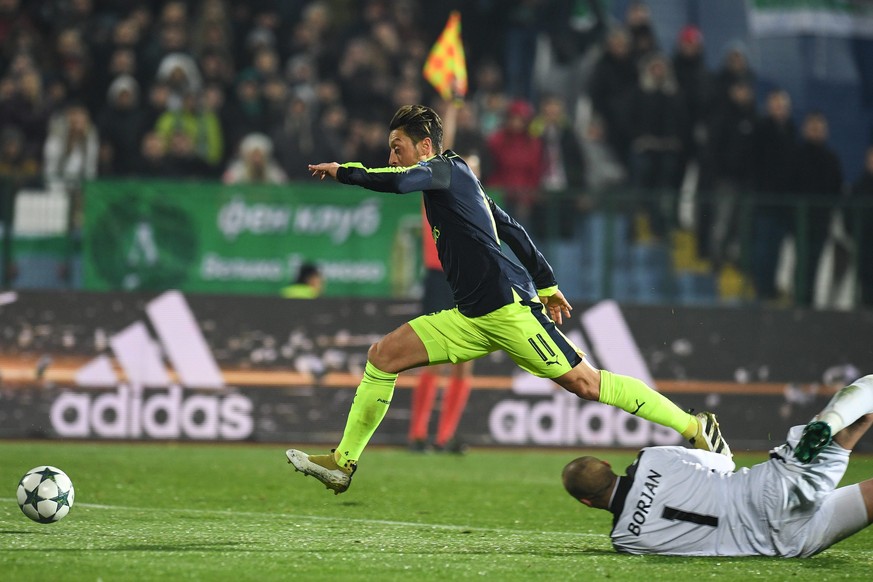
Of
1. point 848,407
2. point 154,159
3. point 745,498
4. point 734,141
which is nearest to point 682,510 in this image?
point 745,498

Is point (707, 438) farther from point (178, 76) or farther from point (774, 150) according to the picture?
point (178, 76)

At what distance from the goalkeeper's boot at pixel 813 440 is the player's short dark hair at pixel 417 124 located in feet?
8.53

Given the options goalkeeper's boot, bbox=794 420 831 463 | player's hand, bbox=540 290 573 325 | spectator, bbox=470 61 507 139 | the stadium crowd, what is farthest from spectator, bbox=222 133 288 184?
goalkeeper's boot, bbox=794 420 831 463

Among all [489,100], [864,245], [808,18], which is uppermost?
[808,18]

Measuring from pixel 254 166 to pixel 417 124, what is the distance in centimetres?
837

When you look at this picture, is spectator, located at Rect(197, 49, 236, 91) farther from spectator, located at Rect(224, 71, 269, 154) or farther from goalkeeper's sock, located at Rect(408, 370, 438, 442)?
goalkeeper's sock, located at Rect(408, 370, 438, 442)

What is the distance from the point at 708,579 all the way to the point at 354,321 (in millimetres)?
7920

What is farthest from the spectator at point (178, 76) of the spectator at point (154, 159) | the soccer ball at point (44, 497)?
the soccer ball at point (44, 497)

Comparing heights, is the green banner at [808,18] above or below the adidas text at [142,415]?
above

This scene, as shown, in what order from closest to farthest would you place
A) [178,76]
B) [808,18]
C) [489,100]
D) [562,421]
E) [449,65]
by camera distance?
1. [449,65]
2. [562,421]
3. [178,76]
4. [489,100]
5. [808,18]

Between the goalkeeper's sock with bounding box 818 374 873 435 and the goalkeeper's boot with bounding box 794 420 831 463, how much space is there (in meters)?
0.11

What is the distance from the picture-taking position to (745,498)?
6.88m

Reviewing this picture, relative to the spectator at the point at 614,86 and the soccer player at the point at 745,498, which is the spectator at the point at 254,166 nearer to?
the spectator at the point at 614,86

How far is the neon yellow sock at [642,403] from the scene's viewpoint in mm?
7957
